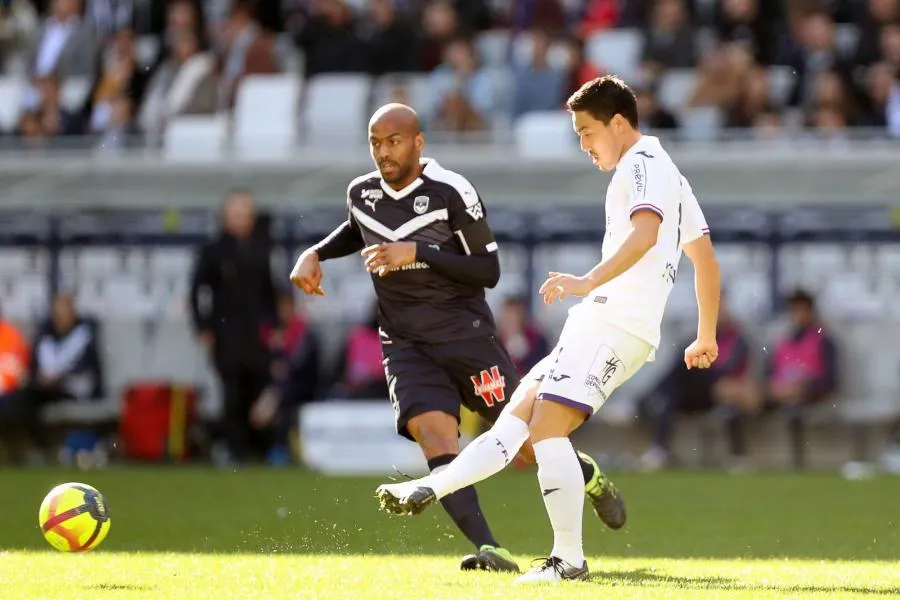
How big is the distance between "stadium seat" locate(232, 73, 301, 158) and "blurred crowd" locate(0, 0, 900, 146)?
282mm

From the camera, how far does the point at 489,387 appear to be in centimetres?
809

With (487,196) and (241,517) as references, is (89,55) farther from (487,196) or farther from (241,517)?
(241,517)

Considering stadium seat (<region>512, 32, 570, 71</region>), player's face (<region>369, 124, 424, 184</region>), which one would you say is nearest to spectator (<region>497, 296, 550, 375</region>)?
stadium seat (<region>512, 32, 570, 71</region>)

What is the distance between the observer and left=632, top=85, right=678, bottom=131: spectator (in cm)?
1636

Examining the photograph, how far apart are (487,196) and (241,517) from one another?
681 cm

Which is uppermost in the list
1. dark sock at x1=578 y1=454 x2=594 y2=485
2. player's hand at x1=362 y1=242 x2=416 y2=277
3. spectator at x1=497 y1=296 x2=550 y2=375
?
player's hand at x1=362 y1=242 x2=416 y2=277

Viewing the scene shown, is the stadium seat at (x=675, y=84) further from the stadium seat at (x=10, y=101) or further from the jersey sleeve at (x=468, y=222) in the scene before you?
the jersey sleeve at (x=468, y=222)

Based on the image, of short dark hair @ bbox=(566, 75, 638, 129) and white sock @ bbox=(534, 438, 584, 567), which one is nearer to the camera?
white sock @ bbox=(534, 438, 584, 567)

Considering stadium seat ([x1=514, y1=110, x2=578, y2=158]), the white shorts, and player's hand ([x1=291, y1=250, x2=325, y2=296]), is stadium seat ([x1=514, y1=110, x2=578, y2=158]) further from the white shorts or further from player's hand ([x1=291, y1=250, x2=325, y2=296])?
the white shorts

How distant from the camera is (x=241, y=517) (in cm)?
1063

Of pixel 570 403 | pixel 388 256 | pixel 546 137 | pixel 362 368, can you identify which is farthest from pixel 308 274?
pixel 546 137

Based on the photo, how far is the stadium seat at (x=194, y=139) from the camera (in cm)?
1764

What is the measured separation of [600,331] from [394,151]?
1474 mm

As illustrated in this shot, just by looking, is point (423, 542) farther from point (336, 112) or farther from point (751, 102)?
point (336, 112)
